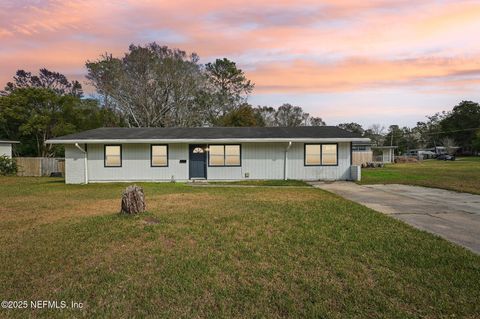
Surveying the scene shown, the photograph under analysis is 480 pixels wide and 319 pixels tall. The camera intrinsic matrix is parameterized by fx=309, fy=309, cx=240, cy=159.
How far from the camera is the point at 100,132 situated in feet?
59.6

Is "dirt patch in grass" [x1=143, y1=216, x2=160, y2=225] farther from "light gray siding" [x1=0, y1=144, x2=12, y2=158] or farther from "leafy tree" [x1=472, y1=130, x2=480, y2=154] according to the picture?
"leafy tree" [x1=472, y1=130, x2=480, y2=154]

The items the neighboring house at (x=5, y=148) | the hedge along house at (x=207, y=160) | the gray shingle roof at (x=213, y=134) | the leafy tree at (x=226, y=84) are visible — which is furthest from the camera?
the leafy tree at (x=226, y=84)

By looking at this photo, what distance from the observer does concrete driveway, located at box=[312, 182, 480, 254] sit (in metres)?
5.82

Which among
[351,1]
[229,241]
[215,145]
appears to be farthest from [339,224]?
[215,145]

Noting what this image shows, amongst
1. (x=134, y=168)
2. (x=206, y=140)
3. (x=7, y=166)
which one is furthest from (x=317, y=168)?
(x=7, y=166)

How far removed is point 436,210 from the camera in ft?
26.5

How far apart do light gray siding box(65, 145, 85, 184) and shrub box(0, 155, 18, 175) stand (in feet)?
31.1

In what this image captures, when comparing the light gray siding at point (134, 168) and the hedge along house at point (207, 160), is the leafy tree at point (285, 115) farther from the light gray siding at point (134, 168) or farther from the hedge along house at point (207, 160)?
the light gray siding at point (134, 168)

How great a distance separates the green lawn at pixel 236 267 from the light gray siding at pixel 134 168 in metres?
9.36

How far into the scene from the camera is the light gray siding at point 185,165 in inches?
651

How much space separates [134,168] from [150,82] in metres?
18.7

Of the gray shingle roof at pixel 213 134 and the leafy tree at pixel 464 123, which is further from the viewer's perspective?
the leafy tree at pixel 464 123

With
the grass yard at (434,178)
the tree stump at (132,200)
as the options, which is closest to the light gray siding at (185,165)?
the grass yard at (434,178)

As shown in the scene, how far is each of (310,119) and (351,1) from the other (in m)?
50.5
